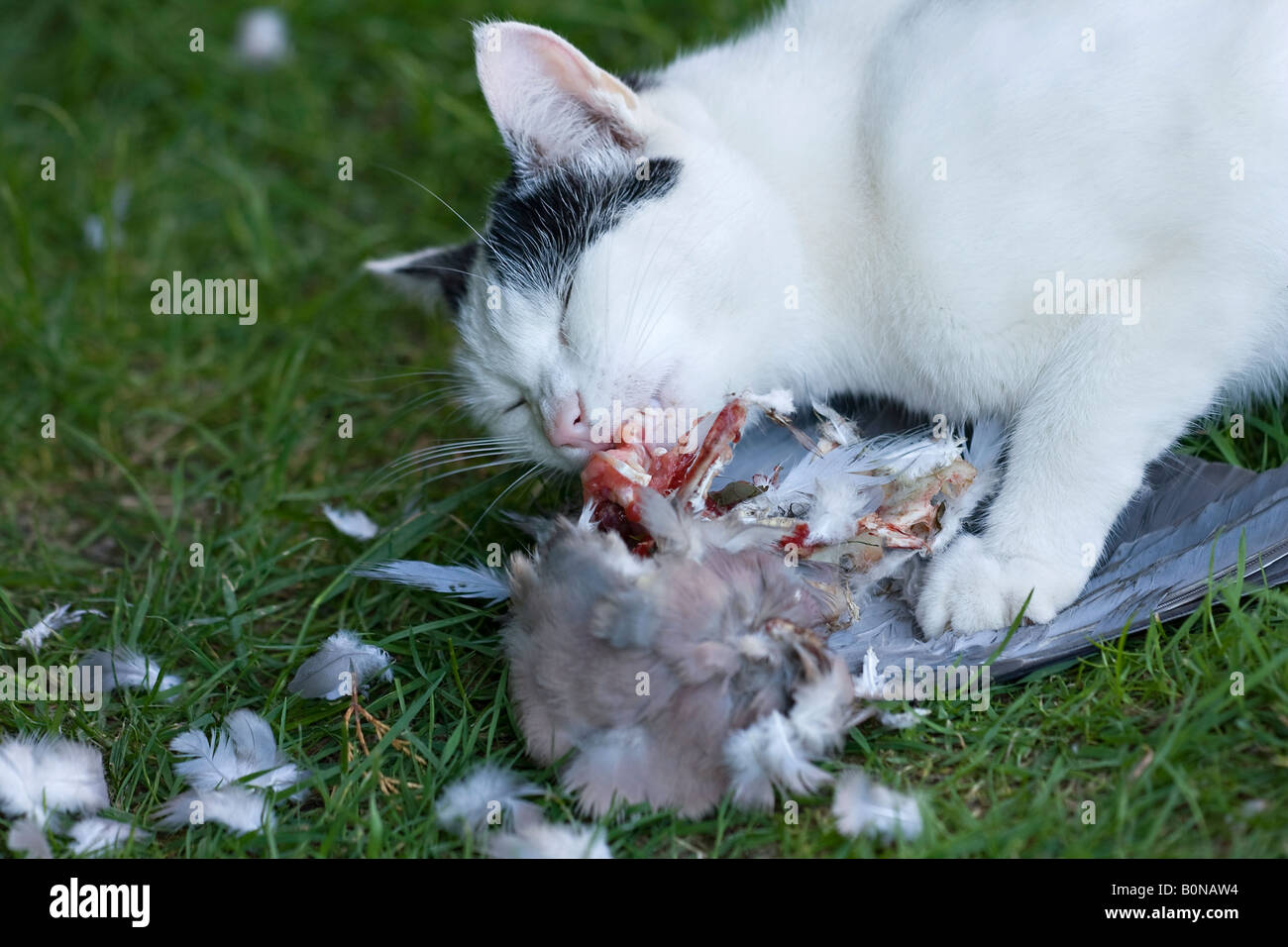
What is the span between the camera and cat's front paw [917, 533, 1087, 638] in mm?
1821

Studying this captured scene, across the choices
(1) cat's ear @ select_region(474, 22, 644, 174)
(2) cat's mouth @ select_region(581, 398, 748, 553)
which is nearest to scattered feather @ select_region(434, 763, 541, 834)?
(2) cat's mouth @ select_region(581, 398, 748, 553)

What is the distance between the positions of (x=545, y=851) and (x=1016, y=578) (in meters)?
0.83

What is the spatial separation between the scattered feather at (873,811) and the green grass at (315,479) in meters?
0.03

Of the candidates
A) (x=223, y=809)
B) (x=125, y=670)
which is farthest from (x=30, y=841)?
(x=125, y=670)

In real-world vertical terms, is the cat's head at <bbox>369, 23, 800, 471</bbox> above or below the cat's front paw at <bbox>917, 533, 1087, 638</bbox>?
above

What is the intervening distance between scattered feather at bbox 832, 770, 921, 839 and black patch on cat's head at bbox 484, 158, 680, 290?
36.8 inches

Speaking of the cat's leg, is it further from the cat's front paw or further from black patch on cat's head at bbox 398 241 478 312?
black patch on cat's head at bbox 398 241 478 312

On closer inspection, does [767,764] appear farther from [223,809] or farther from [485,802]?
[223,809]

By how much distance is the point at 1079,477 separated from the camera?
1868 millimetres

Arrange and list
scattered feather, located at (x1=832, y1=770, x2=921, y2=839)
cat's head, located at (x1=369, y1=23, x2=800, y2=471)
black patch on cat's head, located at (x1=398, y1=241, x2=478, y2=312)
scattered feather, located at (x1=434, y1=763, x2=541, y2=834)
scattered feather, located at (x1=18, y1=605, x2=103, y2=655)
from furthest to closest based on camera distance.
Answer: black patch on cat's head, located at (x1=398, y1=241, x2=478, y2=312)
scattered feather, located at (x1=18, y1=605, x2=103, y2=655)
cat's head, located at (x1=369, y1=23, x2=800, y2=471)
scattered feather, located at (x1=434, y1=763, x2=541, y2=834)
scattered feather, located at (x1=832, y1=770, x2=921, y2=839)

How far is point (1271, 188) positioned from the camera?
1.83m

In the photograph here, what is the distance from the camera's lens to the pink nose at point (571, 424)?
1.85 meters

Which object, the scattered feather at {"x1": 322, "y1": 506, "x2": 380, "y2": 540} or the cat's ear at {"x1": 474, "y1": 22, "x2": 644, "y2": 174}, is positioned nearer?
the cat's ear at {"x1": 474, "y1": 22, "x2": 644, "y2": 174}

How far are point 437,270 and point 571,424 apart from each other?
658mm
